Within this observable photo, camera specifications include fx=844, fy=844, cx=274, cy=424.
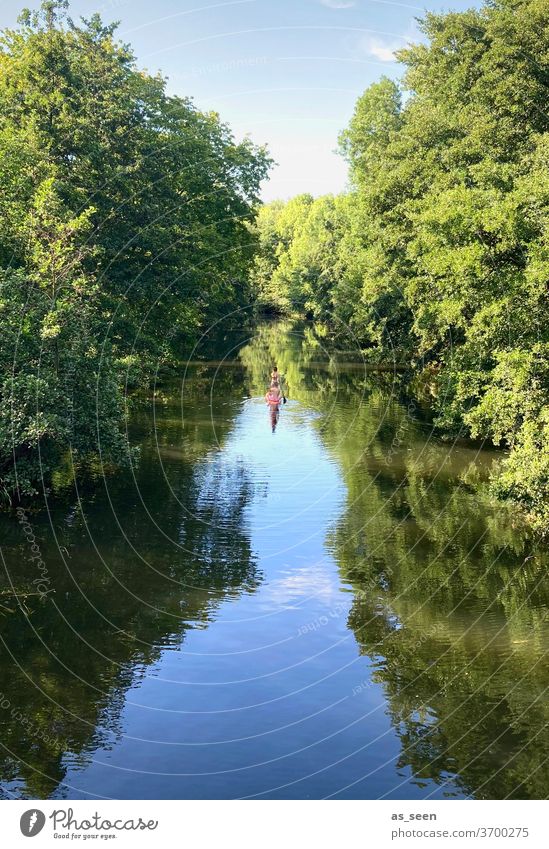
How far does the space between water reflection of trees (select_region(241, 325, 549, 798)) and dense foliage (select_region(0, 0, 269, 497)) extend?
11.3 meters

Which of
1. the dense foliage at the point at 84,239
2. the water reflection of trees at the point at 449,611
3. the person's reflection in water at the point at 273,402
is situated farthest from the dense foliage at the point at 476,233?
the dense foliage at the point at 84,239

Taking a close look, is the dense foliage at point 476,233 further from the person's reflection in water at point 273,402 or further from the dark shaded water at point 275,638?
the person's reflection in water at point 273,402

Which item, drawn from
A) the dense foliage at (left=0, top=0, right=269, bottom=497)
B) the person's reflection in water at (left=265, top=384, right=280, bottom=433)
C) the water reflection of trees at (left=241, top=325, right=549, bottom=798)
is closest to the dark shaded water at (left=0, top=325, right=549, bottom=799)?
the water reflection of trees at (left=241, top=325, right=549, bottom=798)

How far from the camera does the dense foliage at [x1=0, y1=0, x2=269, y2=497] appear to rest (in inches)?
1231

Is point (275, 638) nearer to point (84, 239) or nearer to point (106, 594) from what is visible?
point (106, 594)

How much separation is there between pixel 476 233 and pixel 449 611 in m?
18.5

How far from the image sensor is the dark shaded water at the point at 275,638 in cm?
1602

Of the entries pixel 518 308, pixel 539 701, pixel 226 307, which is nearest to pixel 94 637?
pixel 539 701

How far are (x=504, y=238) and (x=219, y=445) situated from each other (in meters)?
18.0

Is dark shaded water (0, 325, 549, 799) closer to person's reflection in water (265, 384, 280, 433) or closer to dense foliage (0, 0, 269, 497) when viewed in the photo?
dense foliage (0, 0, 269, 497)

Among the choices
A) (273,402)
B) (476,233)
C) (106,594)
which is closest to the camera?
(106,594)

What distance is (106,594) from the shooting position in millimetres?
24172

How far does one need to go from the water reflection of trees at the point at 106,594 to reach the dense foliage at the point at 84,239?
10.2ft

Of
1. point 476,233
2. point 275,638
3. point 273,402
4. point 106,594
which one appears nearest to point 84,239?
point 273,402
